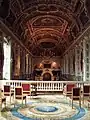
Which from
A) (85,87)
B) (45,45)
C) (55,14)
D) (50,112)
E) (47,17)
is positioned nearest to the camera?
(50,112)

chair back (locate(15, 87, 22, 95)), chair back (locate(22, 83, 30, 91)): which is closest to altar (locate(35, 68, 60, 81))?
chair back (locate(22, 83, 30, 91))

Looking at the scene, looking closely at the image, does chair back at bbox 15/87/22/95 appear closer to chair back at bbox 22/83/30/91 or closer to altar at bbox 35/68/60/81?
chair back at bbox 22/83/30/91

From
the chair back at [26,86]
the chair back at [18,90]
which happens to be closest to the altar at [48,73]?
the chair back at [26,86]

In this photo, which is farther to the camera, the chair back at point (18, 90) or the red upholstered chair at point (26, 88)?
the red upholstered chair at point (26, 88)

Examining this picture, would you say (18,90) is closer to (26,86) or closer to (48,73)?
(26,86)

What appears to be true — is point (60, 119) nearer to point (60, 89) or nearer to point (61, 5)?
point (60, 89)

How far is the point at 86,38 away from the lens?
17766 millimetres

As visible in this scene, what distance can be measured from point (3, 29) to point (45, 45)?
24942 millimetres

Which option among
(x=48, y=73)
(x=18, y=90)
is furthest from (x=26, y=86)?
(x=48, y=73)

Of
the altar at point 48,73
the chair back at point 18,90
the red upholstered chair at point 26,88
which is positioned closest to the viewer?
the chair back at point 18,90

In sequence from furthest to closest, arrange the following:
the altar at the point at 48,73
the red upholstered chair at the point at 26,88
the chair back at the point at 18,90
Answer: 1. the altar at the point at 48,73
2. the red upholstered chair at the point at 26,88
3. the chair back at the point at 18,90

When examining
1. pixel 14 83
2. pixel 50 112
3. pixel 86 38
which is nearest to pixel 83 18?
pixel 86 38

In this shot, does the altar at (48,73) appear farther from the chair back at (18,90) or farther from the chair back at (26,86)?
the chair back at (18,90)

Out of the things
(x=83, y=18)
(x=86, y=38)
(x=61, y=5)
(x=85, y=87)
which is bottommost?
(x=85, y=87)
